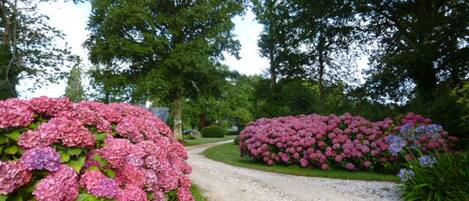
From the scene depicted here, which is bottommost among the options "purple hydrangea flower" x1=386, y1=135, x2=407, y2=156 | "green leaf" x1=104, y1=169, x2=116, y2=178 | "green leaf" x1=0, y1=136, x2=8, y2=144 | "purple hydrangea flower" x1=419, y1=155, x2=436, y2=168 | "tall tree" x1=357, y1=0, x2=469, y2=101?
"green leaf" x1=104, y1=169, x2=116, y2=178

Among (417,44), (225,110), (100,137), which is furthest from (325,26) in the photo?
(225,110)

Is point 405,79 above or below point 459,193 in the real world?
above

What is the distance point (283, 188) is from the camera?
7578 millimetres

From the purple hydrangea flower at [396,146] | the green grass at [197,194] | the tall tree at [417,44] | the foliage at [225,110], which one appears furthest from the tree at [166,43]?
the foliage at [225,110]

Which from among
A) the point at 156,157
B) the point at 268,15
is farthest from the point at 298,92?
the point at 156,157

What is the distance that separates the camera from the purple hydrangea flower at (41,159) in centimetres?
252

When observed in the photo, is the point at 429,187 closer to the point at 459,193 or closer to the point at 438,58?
the point at 459,193

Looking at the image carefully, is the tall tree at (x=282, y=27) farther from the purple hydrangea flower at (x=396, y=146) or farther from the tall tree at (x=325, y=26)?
the purple hydrangea flower at (x=396, y=146)

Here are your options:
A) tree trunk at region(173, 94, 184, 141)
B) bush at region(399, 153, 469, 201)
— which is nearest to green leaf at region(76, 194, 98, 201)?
bush at region(399, 153, 469, 201)

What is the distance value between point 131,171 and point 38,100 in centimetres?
90

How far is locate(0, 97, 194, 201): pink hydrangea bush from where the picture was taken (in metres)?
2.50

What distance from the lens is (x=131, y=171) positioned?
2998 millimetres

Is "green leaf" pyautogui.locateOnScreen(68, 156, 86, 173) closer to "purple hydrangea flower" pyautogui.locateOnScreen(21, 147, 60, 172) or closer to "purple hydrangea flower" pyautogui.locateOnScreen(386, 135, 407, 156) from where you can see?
"purple hydrangea flower" pyautogui.locateOnScreen(21, 147, 60, 172)

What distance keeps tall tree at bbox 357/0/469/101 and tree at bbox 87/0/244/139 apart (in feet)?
27.5
